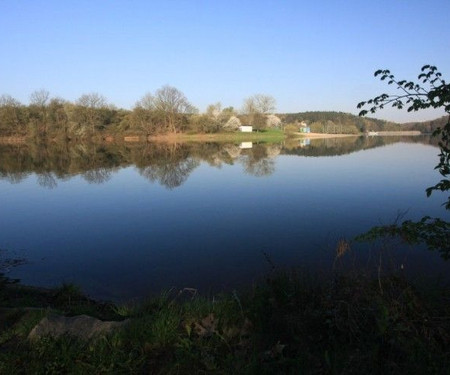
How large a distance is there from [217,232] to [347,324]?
362 inches

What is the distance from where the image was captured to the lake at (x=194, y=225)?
30.5 feet

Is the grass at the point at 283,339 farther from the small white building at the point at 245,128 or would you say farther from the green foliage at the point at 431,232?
the small white building at the point at 245,128

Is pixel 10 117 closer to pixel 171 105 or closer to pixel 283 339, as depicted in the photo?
pixel 171 105

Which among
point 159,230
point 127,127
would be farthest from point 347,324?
point 127,127

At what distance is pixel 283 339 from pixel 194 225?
33.0 ft

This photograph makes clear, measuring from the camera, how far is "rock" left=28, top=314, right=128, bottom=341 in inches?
155

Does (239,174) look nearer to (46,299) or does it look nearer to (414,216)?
(414,216)

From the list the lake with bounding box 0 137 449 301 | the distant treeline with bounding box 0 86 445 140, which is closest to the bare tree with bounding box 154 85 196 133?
the distant treeline with bounding box 0 86 445 140

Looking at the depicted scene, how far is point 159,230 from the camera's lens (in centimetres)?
1317

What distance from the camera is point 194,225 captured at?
13.7 m

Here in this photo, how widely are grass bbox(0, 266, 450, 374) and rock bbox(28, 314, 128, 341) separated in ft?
0.42

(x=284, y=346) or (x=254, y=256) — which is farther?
(x=254, y=256)

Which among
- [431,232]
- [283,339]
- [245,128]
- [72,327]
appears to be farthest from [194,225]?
[245,128]

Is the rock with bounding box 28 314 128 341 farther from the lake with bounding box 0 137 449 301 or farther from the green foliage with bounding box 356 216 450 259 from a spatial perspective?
the green foliage with bounding box 356 216 450 259
